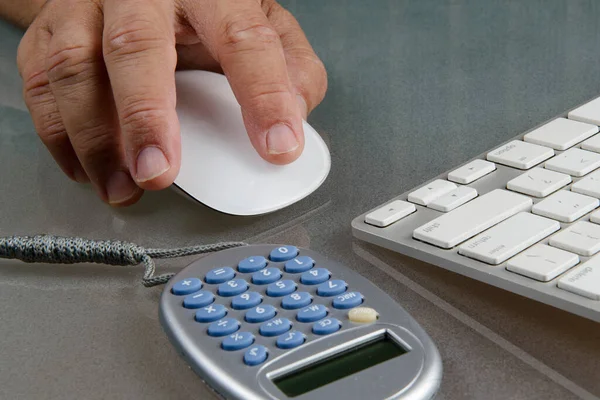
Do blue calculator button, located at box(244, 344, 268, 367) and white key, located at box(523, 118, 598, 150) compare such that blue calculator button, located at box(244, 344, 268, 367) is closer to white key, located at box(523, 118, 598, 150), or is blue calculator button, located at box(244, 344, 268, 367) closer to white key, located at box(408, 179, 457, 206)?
white key, located at box(408, 179, 457, 206)

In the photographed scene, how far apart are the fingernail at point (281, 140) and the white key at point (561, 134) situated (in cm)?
18

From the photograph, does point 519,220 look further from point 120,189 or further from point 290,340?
point 120,189

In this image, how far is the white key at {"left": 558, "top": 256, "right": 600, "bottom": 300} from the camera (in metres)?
0.41

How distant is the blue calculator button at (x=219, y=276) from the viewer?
0.47 m

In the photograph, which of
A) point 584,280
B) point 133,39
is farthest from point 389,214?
point 133,39

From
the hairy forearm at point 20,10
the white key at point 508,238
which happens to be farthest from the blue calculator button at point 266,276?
the hairy forearm at point 20,10

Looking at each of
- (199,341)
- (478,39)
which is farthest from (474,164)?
(478,39)

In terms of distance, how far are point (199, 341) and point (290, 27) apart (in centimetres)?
51

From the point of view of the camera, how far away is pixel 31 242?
0.53m

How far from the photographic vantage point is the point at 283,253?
491 mm

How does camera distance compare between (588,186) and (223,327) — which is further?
(588,186)

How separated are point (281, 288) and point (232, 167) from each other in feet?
0.51

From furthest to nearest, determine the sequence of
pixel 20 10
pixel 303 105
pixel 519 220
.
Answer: pixel 20 10, pixel 303 105, pixel 519 220

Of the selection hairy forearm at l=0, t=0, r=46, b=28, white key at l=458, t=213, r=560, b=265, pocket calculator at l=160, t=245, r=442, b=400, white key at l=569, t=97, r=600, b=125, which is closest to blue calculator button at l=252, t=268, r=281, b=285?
pocket calculator at l=160, t=245, r=442, b=400
